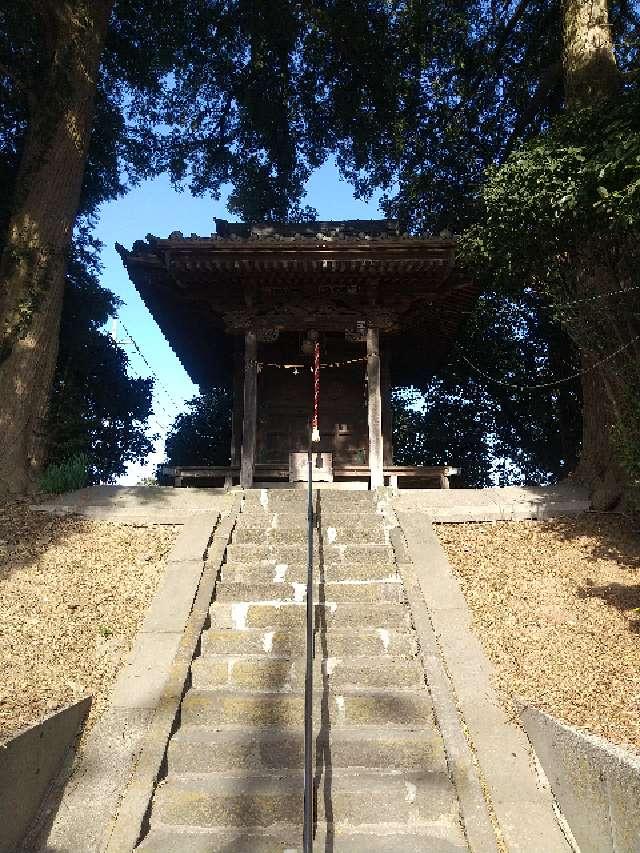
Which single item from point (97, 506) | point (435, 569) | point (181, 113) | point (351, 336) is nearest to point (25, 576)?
point (97, 506)

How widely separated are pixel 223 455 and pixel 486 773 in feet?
54.1

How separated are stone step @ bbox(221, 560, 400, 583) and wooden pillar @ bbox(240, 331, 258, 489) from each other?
4090 millimetres

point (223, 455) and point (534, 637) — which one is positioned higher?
point (223, 455)

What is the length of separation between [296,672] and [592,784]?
93.7 inches

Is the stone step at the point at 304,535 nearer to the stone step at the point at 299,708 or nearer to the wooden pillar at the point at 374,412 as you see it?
the stone step at the point at 299,708

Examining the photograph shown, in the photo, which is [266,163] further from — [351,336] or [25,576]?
[25,576]

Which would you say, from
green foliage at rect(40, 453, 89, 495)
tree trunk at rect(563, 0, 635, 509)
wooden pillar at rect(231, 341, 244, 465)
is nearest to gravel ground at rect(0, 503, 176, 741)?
green foliage at rect(40, 453, 89, 495)

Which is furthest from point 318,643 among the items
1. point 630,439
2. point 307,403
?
point 307,403

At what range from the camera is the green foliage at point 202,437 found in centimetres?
1942

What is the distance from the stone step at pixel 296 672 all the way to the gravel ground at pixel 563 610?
0.80 m

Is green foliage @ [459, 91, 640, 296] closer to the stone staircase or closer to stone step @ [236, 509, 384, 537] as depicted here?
stone step @ [236, 509, 384, 537]

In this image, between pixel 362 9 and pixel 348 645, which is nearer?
pixel 348 645

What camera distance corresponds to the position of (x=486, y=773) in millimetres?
3791

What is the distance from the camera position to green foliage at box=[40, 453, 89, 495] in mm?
8876
